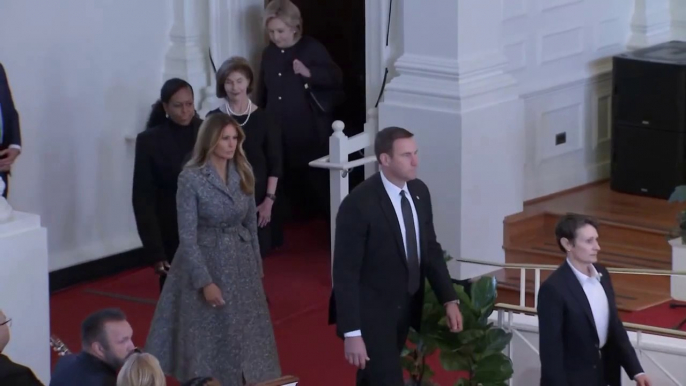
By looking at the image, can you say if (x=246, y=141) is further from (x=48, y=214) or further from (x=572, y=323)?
(x=572, y=323)

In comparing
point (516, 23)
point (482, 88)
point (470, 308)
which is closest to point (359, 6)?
point (516, 23)

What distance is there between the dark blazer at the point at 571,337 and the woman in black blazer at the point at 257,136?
2516 millimetres

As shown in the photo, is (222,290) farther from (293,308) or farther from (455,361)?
(293,308)

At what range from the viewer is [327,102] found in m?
8.93

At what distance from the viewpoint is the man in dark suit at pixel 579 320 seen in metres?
5.34

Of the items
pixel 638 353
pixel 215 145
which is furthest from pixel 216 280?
pixel 638 353

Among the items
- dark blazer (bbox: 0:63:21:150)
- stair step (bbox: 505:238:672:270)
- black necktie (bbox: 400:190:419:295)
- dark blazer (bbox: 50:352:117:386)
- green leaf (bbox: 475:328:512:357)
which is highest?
dark blazer (bbox: 0:63:21:150)

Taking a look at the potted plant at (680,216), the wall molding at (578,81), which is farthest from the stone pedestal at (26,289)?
the wall molding at (578,81)

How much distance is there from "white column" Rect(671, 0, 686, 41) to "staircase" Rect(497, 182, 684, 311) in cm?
147

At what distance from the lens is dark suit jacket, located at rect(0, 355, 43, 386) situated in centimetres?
478

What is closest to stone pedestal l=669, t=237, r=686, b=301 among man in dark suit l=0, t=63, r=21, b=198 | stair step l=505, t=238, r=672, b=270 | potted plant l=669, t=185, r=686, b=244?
potted plant l=669, t=185, r=686, b=244

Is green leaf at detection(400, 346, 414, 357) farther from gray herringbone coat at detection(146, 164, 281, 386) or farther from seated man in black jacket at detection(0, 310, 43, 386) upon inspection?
seated man in black jacket at detection(0, 310, 43, 386)

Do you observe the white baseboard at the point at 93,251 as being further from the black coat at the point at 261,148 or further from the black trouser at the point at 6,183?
the black coat at the point at 261,148

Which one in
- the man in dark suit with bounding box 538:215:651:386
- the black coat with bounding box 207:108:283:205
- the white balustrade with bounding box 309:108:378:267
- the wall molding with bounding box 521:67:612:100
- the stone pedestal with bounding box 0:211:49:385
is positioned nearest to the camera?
the man in dark suit with bounding box 538:215:651:386
